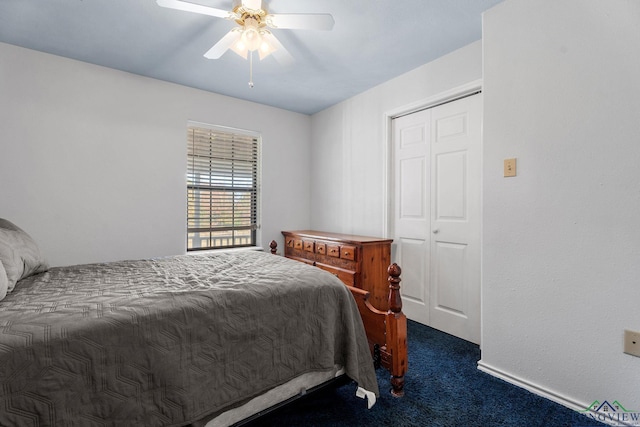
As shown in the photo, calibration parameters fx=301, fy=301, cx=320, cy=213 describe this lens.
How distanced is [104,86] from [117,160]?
694 mm

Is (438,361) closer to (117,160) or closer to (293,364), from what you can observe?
(293,364)

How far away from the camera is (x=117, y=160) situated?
2.93m

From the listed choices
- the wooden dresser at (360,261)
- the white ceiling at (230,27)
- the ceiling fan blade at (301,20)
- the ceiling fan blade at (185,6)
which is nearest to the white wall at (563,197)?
the white ceiling at (230,27)

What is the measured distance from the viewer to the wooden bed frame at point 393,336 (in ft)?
5.66

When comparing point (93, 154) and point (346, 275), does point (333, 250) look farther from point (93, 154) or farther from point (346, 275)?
point (93, 154)

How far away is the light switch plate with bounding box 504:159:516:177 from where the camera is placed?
191cm

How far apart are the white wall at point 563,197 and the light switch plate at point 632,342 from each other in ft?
0.08

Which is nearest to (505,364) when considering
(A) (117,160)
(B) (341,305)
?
(B) (341,305)

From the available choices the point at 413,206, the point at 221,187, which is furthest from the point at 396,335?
the point at 221,187

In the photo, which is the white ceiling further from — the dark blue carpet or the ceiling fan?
the dark blue carpet

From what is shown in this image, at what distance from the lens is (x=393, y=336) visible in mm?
1724

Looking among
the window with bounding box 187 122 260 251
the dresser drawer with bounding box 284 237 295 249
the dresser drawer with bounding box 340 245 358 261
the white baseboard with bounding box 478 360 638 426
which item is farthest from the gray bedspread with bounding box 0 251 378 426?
the dresser drawer with bounding box 284 237 295 249

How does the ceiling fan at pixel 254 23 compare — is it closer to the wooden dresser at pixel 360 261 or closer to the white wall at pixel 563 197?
the white wall at pixel 563 197

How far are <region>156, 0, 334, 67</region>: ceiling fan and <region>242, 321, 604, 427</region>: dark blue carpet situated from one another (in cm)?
206
